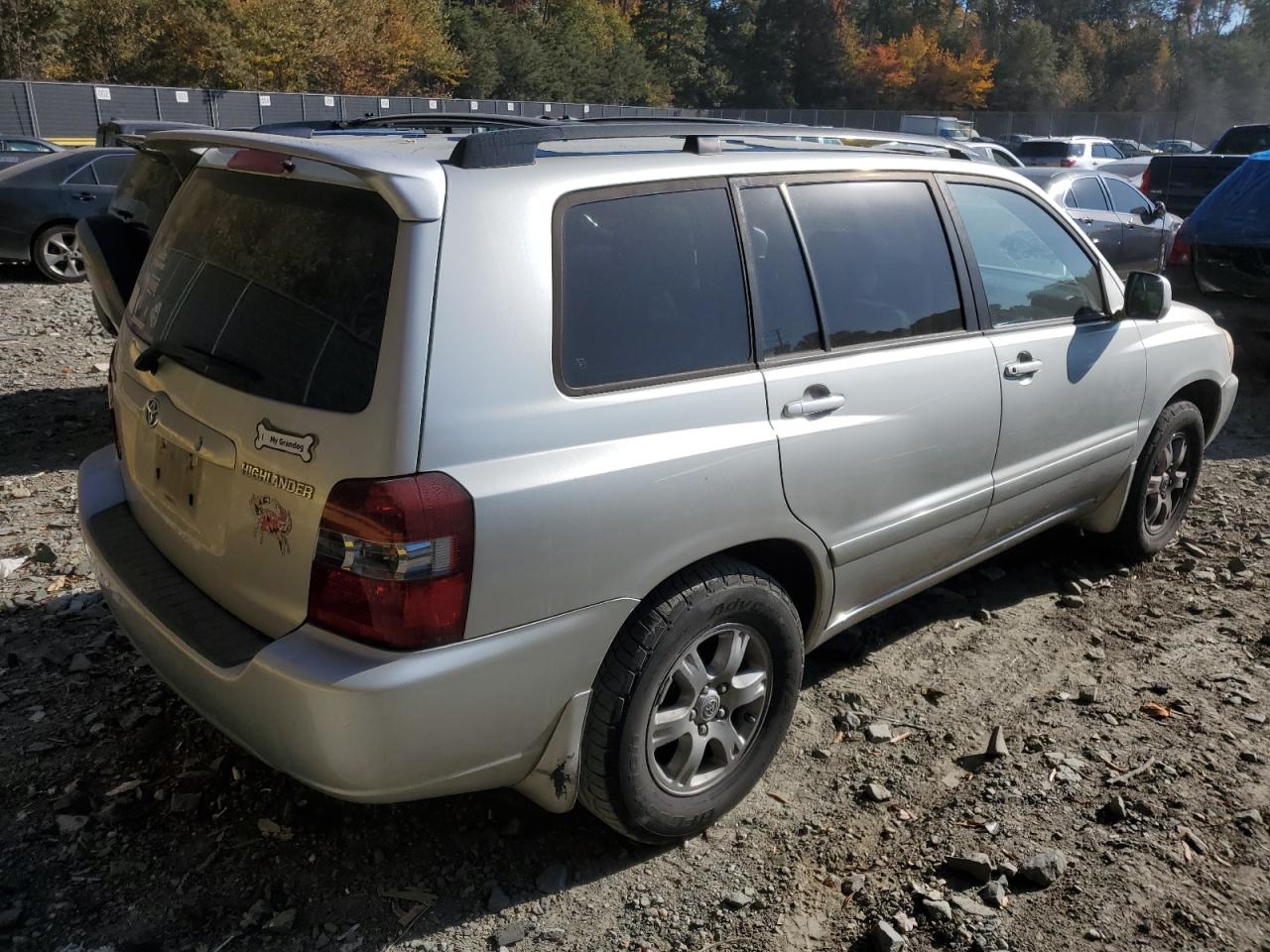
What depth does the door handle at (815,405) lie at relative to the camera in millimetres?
2925

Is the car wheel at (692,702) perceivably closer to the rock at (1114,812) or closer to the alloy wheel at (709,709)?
the alloy wheel at (709,709)

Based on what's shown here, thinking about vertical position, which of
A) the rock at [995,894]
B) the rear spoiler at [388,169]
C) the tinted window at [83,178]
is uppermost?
the rear spoiler at [388,169]

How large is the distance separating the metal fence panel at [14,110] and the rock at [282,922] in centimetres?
2953

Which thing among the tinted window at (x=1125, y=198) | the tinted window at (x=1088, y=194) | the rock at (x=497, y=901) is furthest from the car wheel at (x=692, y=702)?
the tinted window at (x=1125, y=198)

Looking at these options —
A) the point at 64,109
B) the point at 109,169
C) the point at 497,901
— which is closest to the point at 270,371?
the point at 497,901

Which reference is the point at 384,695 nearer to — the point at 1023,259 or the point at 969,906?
the point at 969,906

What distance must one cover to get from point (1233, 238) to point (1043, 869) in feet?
23.9

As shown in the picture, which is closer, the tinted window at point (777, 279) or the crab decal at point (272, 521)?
the crab decal at point (272, 521)

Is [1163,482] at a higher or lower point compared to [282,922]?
higher

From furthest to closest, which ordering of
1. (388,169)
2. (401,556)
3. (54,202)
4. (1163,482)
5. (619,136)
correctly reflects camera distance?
(54,202) < (1163,482) < (619,136) < (388,169) < (401,556)

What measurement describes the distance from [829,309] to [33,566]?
360 cm

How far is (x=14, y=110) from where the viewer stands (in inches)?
1058

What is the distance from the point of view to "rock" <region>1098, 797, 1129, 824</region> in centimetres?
308

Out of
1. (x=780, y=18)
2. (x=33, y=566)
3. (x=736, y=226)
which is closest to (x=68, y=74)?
(x=33, y=566)
